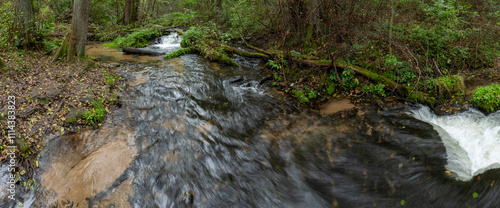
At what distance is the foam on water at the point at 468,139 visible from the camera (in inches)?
161

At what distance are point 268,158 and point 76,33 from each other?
727 cm

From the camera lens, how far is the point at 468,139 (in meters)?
4.97

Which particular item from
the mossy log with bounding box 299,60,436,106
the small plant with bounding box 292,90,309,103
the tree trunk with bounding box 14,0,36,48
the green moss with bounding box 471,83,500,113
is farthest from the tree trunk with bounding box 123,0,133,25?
the green moss with bounding box 471,83,500,113

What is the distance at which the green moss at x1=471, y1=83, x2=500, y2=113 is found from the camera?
5.87 meters

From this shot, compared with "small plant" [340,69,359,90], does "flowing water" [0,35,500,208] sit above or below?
below

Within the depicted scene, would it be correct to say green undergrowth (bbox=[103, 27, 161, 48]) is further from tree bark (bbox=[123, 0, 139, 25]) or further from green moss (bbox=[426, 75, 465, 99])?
green moss (bbox=[426, 75, 465, 99])

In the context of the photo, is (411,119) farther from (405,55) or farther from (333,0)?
(333,0)

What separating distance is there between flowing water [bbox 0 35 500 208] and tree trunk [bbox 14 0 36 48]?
15.0 ft

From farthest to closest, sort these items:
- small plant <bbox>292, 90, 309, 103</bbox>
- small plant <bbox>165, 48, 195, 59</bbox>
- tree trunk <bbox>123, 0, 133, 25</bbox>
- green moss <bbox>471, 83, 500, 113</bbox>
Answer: tree trunk <bbox>123, 0, 133, 25</bbox>, small plant <bbox>165, 48, 195, 59</bbox>, small plant <bbox>292, 90, 309, 103</bbox>, green moss <bbox>471, 83, 500, 113</bbox>

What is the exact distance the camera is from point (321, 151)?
16.7ft

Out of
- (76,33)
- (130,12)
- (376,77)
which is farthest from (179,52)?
(130,12)

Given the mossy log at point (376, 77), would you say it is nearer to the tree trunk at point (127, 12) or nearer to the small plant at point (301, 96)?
the small plant at point (301, 96)

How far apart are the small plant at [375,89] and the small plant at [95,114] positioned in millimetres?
7475

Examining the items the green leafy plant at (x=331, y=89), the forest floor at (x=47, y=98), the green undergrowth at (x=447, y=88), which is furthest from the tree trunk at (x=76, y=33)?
the green undergrowth at (x=447, y=88)
